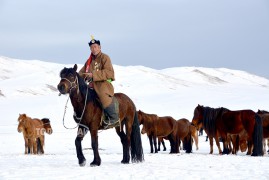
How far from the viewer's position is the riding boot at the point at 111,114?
8844mm

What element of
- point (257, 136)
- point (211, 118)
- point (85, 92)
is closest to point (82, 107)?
point (85, 92)

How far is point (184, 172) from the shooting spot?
7.66m

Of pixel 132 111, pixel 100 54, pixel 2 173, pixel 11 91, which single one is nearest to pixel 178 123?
pixel 132 111

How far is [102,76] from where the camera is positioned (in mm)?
8727

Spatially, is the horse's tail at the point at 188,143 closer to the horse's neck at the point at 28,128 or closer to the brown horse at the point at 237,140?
the brown horse at the point at 237,140

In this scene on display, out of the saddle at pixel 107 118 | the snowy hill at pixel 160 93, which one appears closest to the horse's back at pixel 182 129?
the saddle at pixel 107 118

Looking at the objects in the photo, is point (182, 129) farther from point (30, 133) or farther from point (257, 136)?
point (30, 133)

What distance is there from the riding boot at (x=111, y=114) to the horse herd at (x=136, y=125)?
0.14 m

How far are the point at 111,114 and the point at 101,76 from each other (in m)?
0.86

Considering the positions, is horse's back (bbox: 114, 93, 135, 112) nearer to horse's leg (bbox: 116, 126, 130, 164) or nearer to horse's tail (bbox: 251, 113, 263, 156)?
horse's leg (bbox: 116, 126, 130, 164)

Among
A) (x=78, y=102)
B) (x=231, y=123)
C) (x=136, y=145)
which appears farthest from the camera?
(x=231, y=123)

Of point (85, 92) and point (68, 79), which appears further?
point (85, 92)

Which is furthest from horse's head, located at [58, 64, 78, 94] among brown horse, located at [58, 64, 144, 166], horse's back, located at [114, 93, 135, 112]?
horse's back, located at [114, 93, 135, 112]

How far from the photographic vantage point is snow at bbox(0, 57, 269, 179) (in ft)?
24.6
